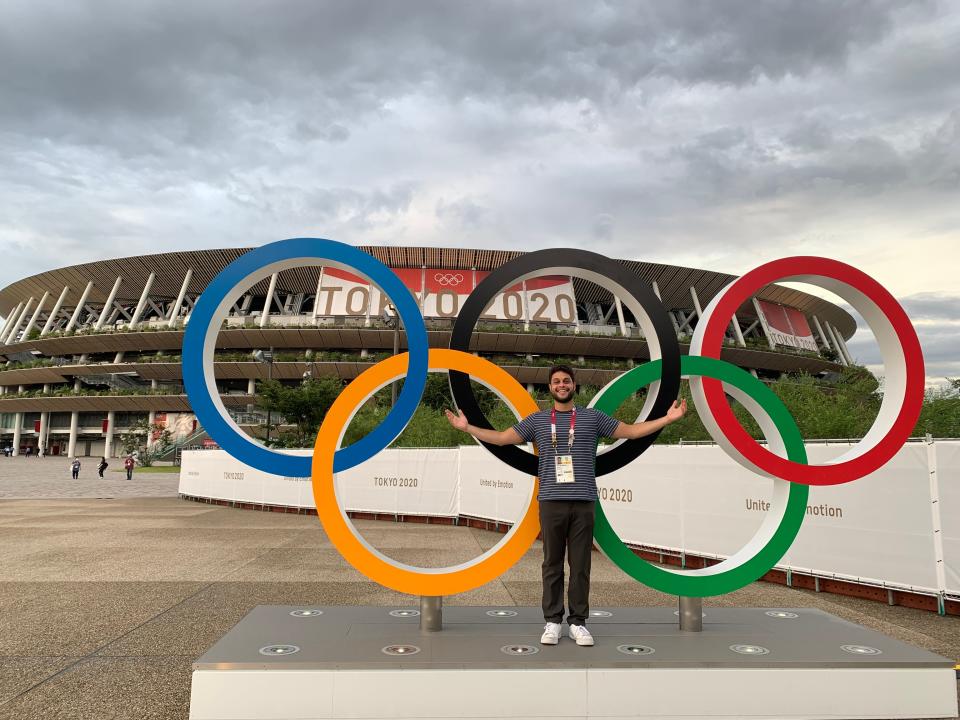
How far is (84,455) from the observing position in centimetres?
6288

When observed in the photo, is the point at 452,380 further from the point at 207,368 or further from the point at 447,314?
the point at 447,314

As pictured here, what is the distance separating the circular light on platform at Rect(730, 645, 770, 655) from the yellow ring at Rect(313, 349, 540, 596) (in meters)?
1.66

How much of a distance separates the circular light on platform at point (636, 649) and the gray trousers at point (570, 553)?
0.34m

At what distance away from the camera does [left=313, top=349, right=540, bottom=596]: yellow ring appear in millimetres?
5289

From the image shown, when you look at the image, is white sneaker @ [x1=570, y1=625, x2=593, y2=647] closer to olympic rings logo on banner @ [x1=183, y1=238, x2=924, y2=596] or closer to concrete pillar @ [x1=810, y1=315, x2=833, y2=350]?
olympic rings logo on banner @ [x1=183, y1=238, x2=924, y2=596]

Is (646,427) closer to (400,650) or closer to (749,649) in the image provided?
(749,649)

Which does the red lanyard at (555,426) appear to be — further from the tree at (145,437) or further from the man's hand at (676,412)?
the tree at (145,437)

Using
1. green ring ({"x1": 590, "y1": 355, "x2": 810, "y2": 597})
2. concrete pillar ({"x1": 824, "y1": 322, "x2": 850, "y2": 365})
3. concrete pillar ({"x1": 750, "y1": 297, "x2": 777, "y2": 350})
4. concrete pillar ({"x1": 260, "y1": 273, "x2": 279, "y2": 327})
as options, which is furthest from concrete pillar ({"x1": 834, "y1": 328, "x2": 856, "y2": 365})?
green ring ({"x1": 590, "y1": 355, "x2": 810, "y2": 597})

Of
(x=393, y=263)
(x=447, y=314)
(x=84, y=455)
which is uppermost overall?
(x=393, y=263)

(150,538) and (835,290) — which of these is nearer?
(835,290)

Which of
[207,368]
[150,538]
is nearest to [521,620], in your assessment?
[207,368]

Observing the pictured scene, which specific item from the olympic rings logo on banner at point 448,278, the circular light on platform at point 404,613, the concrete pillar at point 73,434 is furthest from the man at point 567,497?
the concrete pillar at point 73,434

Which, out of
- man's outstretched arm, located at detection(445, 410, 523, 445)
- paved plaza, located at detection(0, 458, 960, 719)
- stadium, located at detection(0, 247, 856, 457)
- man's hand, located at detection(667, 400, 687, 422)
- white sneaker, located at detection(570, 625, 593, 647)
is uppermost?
stadium, located at detection(0, 247, 856, 457)

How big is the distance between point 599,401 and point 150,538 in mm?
11858
